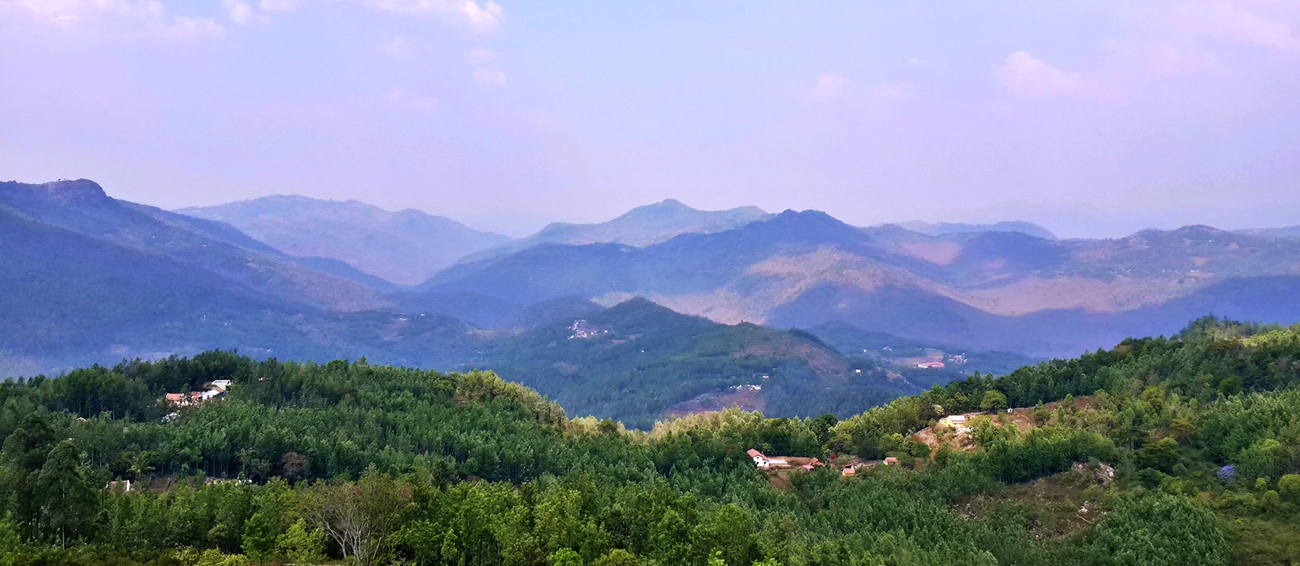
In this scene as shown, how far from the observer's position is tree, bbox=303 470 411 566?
44125mm

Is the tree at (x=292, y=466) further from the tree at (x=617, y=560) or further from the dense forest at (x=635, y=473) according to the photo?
the tree at (x=617, y=560)

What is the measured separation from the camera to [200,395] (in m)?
86.8

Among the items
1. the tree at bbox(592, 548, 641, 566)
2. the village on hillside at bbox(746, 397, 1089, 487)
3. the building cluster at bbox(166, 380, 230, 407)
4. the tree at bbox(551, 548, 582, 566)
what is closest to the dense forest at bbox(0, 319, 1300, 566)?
the tree at bbox(551, 548, 582, 566)

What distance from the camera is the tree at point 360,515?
145 feet

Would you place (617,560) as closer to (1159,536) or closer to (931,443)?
(1159,536)

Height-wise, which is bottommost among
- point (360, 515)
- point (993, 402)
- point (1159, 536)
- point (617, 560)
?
point (1159, 536)

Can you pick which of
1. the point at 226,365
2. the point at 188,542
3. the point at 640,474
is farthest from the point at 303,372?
the point at 188,542

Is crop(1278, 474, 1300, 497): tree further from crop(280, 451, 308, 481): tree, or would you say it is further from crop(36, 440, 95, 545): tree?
crop(36, 440, 95, 545): tree

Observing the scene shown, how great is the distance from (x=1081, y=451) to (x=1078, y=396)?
21.9 m

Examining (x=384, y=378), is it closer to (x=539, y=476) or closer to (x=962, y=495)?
(x=539, y=476)

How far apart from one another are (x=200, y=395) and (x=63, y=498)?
45906 millimetres

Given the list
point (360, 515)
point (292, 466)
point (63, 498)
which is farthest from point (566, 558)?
point (292, 466)

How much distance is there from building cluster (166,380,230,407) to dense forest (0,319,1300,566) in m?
1.22

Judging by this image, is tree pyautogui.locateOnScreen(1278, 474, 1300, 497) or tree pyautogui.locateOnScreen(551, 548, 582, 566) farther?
tree pyautogui.locateOnScreen(1278, 474, 1300, 497)
